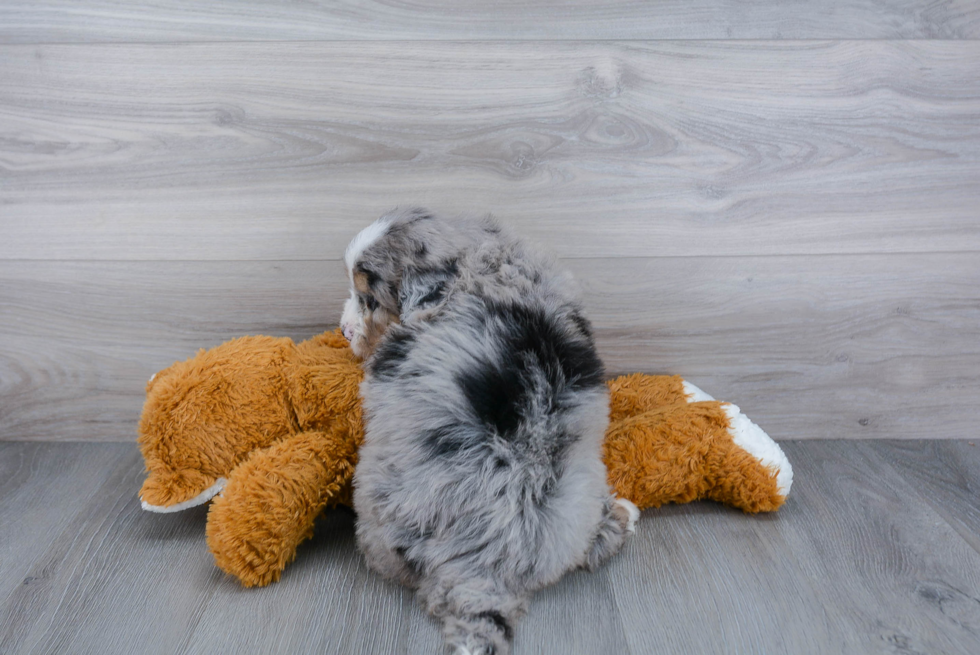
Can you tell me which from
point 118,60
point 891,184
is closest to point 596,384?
point 891,184

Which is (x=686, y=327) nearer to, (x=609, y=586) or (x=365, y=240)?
(x=609, y=586)

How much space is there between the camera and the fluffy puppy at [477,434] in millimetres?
842

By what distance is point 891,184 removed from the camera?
124 cm

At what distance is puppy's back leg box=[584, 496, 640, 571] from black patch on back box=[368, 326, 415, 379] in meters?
0.36

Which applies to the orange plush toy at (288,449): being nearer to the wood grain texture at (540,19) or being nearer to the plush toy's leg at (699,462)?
the plush toy's leg at (699,462)

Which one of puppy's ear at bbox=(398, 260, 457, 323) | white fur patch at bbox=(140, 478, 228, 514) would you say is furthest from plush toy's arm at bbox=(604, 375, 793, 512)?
white fur patch at bbox=(140, 478, 228, 514)

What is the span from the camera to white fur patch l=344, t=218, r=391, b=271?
0.97m

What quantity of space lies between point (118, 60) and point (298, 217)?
1.40ft

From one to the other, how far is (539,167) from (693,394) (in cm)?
51

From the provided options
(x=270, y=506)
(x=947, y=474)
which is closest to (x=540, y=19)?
(x=270, y=506)

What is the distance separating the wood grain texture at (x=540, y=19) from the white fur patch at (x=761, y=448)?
0.69 metres

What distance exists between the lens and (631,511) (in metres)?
1.05

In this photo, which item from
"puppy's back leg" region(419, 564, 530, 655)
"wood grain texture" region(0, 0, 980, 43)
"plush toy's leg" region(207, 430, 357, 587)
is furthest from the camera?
"wood grain texture" region(0, 0, 980, 43)

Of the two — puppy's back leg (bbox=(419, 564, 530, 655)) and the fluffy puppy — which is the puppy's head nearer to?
the fluffy puppy
